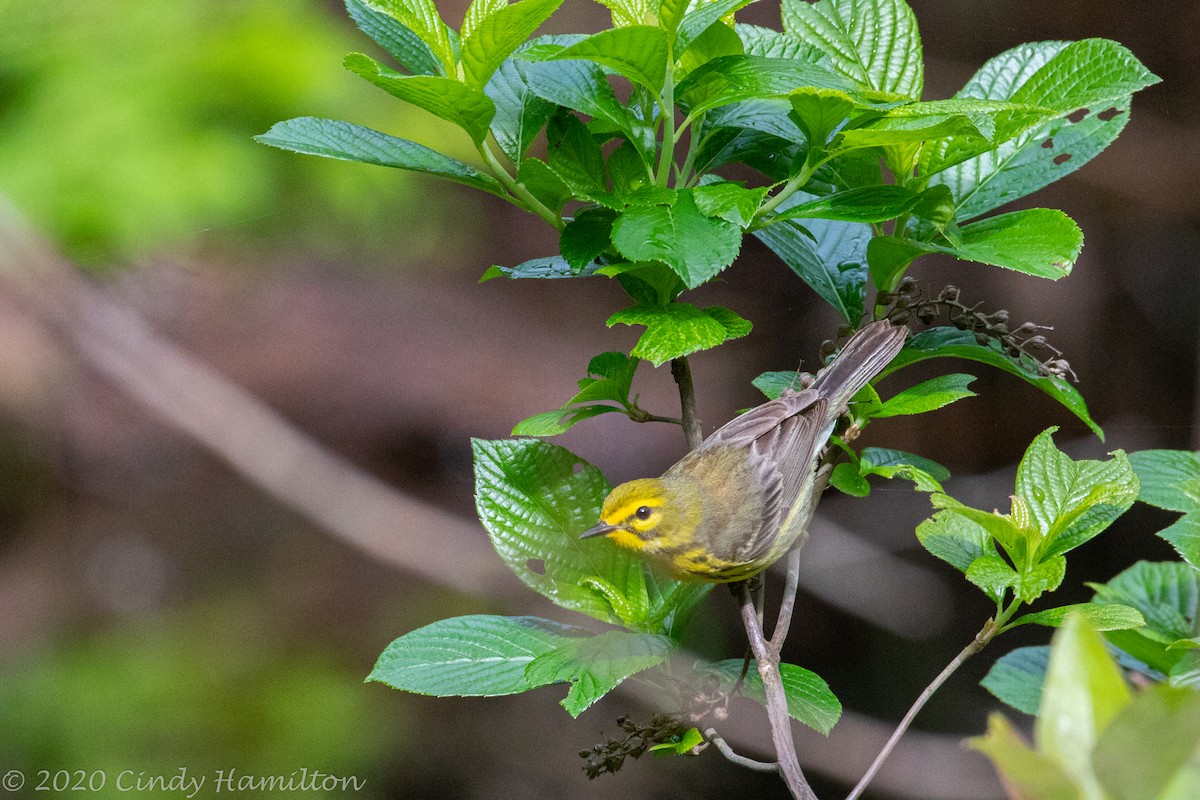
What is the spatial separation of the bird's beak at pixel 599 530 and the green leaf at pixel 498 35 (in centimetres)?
25

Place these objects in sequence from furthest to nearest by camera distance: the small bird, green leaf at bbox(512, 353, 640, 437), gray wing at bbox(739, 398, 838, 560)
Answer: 1. gray wing at bbox(739, 398, 838, 560)
2. the small bird
3. green leaf at bbox(512, 353, 640, 437)

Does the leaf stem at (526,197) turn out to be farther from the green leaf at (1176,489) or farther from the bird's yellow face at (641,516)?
the green leaf at (1176,489)

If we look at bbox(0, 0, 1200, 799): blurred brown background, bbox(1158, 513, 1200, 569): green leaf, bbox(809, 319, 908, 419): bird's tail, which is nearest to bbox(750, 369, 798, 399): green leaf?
bbox(809, 319, 908, 419): bird's tail

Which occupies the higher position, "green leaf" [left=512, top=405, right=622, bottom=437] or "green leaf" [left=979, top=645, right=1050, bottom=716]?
"green leaf" [left=512, top=405, right=622, bottom=437]

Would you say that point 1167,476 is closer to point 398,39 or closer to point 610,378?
point 610,378

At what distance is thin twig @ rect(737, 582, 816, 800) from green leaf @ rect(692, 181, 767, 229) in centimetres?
20

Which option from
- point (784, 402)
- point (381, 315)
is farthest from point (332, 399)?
point (784, 402)

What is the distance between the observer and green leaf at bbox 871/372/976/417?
0.44m

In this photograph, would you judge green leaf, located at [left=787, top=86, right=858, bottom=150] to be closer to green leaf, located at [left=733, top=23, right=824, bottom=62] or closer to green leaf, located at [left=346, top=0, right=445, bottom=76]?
green leaf, located at [left=733, top=23, right=824, bottom=62]

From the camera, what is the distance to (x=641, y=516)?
647 millimetres

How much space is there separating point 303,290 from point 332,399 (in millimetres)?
274

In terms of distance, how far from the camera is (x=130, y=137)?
1.24 metres

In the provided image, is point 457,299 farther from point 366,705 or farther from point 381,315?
point 366,705

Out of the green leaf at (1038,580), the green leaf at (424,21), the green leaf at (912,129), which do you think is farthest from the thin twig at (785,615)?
the green leaf at (424,21)
